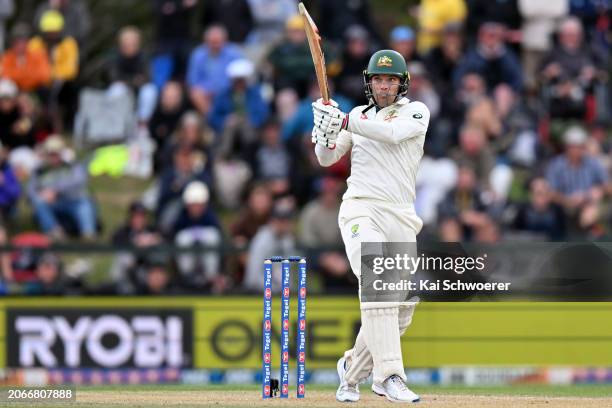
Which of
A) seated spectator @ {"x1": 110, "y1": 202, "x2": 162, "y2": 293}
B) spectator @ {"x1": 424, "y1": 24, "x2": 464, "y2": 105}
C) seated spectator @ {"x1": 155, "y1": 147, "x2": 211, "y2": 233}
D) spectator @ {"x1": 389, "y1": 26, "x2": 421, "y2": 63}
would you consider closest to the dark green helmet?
seated spectator @ {"x1": 110, "y1": 202, "x2": 162, "y2": 293}

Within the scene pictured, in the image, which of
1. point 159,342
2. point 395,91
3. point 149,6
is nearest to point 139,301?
point 159,342

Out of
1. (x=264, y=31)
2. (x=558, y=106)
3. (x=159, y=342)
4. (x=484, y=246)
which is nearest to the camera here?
(x=484, y=246)

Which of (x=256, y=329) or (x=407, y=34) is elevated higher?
(x=407, y=34)

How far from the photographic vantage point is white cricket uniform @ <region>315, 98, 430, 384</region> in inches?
420

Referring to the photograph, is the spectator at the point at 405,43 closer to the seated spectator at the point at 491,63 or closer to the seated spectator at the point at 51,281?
the seated spectator at the point at 491,63

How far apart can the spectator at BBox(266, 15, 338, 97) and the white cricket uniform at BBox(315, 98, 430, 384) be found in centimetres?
762

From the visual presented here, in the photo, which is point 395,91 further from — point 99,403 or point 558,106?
point 558,106

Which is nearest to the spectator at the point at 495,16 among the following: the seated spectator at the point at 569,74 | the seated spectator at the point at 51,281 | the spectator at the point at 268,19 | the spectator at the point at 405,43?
the seated spectator at the point at 569,74

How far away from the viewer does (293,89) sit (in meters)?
18.6

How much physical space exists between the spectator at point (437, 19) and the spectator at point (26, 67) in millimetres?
4677

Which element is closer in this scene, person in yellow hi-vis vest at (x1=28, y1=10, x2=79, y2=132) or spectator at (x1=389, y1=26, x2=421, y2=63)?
spectator at (x1=389, y1=26, x2=421, y2=63)

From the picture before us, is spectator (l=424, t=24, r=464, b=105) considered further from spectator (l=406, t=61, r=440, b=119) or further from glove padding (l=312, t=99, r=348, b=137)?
glove padding (l=312, t=99, r=348, b=137)

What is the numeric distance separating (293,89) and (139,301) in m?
4.37

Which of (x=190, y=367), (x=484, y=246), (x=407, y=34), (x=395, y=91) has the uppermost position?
(x=407, y=34)
